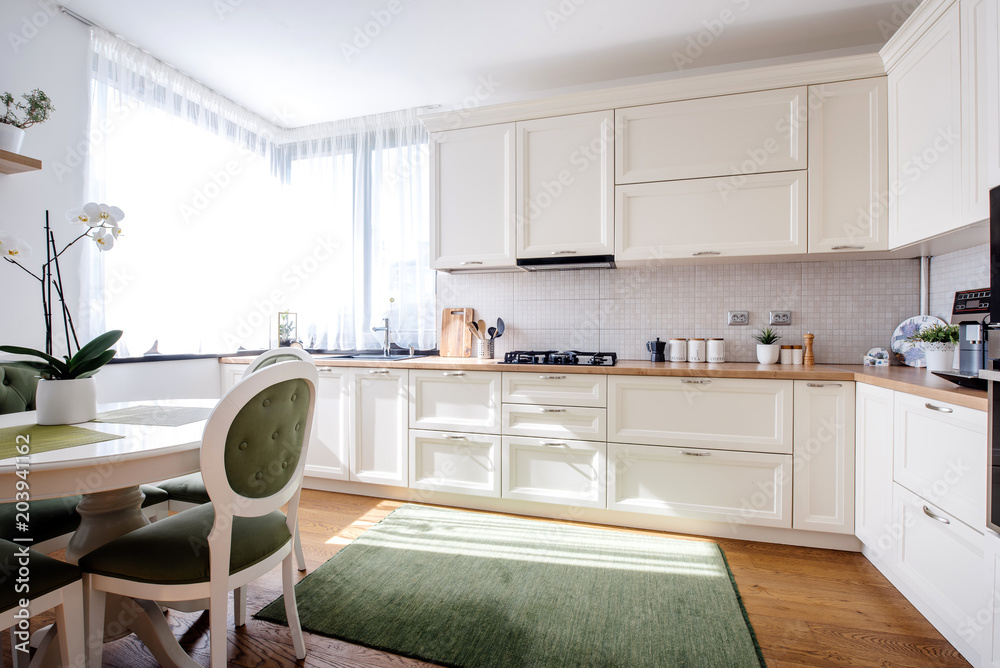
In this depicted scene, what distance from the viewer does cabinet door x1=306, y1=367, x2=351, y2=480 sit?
3.00 meters

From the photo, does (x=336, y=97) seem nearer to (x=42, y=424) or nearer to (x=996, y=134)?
(x=42, y=424)

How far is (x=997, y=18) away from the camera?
5.12 feet

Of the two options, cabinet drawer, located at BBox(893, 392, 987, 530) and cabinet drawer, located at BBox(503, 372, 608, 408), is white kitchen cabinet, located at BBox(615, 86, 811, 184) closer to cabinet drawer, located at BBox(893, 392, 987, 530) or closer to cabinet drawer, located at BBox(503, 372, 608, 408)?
cabinet drawer, located at BBox(503, 372, 608, 408)

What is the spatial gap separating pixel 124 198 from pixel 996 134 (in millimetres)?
3993

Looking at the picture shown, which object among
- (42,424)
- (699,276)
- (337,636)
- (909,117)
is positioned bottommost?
(337,636)

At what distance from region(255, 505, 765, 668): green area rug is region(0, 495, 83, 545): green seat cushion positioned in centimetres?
72

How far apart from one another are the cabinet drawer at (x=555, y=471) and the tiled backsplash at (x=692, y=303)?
2.54 feet

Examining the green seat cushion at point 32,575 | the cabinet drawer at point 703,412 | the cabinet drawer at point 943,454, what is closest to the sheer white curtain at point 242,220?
the cabinet drawer at point 703,412

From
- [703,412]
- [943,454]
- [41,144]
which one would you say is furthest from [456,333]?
[943,454]

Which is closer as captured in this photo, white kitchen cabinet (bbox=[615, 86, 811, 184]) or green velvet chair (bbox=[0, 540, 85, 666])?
green velvet chair (bbox=[0, 540, 85, 666])

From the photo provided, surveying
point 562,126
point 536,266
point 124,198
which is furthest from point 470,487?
point 124,198

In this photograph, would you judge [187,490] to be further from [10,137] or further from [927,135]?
[927,135]

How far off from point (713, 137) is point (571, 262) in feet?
3.33

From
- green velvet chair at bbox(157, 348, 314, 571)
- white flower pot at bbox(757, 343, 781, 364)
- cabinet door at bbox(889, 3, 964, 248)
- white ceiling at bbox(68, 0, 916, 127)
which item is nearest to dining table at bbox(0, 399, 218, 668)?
green velvet chair at bbox(157, 348, 314, 571)
